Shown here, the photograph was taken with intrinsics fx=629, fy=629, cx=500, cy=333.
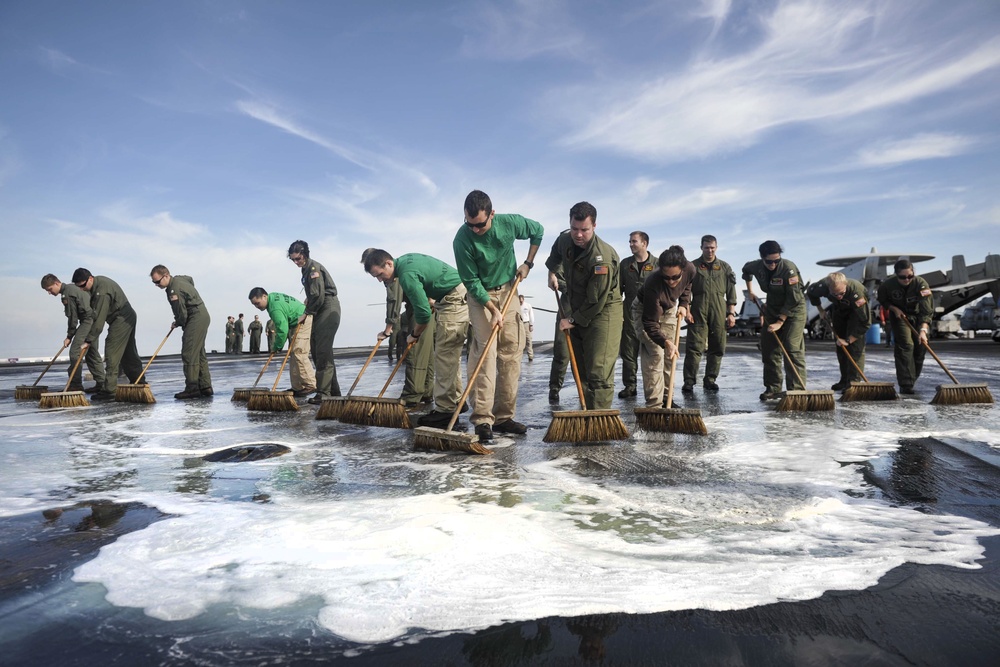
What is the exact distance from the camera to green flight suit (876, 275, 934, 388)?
734 centimetres

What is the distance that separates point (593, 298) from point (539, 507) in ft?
8.39

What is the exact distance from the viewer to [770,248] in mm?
7117

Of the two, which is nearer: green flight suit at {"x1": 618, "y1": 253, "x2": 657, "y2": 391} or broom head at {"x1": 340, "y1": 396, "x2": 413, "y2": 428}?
broom head at {"x1": 340, "y1": 396, "x2": 413, "y2": 428}

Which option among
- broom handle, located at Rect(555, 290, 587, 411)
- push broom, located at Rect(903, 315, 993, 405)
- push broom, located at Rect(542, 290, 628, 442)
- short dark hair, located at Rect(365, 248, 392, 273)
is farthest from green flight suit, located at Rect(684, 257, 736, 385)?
short dark hair, located at Rect(365, 248, 392, 273)

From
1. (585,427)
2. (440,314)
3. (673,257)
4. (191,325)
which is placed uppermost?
(673,257)

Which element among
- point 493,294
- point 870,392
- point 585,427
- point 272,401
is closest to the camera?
point 585,427

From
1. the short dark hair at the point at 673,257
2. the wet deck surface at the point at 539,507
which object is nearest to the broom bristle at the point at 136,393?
the wet deck surface at the point at 539,507

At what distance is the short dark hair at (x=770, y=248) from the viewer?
710 centimetres

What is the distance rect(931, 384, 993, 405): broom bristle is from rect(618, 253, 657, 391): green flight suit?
2.92m

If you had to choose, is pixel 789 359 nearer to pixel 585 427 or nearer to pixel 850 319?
pixel 850 319

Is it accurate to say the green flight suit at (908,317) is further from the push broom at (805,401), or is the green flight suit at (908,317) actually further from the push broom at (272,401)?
the push broom at (272,401)

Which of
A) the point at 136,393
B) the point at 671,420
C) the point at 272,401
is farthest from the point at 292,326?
the point at 671,420

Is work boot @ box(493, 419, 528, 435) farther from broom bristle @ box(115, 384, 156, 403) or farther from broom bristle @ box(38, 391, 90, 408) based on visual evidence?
broom bristle @ box(38, 391, 90, 408)

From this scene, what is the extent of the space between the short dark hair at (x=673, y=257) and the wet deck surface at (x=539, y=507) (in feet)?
4.59
